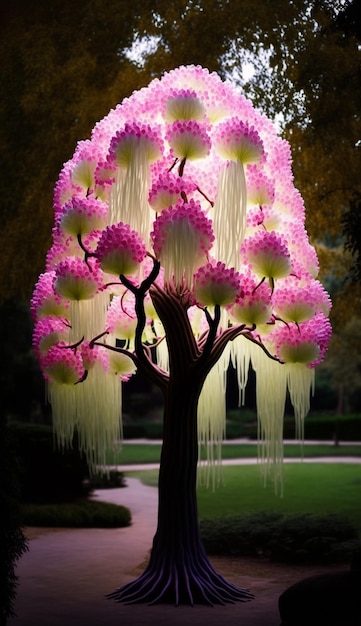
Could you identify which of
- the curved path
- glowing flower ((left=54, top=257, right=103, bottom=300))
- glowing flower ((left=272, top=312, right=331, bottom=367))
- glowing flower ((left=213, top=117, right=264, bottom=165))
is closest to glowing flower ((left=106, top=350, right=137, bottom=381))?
glowing flower ((left=54, top=257, right=103, bottom=300))

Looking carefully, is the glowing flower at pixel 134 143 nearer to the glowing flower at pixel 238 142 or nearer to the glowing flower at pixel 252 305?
the glowing flower at pixel 238 142

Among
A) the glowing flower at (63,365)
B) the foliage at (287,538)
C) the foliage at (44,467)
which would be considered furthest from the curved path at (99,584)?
the glowing flower at (63,365)

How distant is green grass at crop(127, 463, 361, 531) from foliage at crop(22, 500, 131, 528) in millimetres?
1357

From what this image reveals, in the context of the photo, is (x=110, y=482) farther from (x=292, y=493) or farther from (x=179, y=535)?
(x=179, y=535)

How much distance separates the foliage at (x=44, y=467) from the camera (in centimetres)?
1479

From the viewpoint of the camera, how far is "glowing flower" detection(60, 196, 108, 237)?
7930mm

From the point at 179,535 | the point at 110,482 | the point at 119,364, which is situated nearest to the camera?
the point at 179,535

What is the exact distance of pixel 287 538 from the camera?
35.2 feet

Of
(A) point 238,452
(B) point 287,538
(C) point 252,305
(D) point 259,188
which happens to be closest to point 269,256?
(C) point 252,305

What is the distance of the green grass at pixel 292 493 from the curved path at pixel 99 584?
75.9 inches

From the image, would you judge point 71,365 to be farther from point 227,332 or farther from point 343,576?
point 343,576

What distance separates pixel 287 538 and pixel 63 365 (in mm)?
3825

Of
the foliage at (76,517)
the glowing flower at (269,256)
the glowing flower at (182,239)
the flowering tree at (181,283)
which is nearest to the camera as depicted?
the glowing flower at (182,239)

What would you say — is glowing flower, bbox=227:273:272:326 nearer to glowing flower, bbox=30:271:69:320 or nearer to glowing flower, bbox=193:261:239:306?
glowing flower, bbox=193:261:239:306
